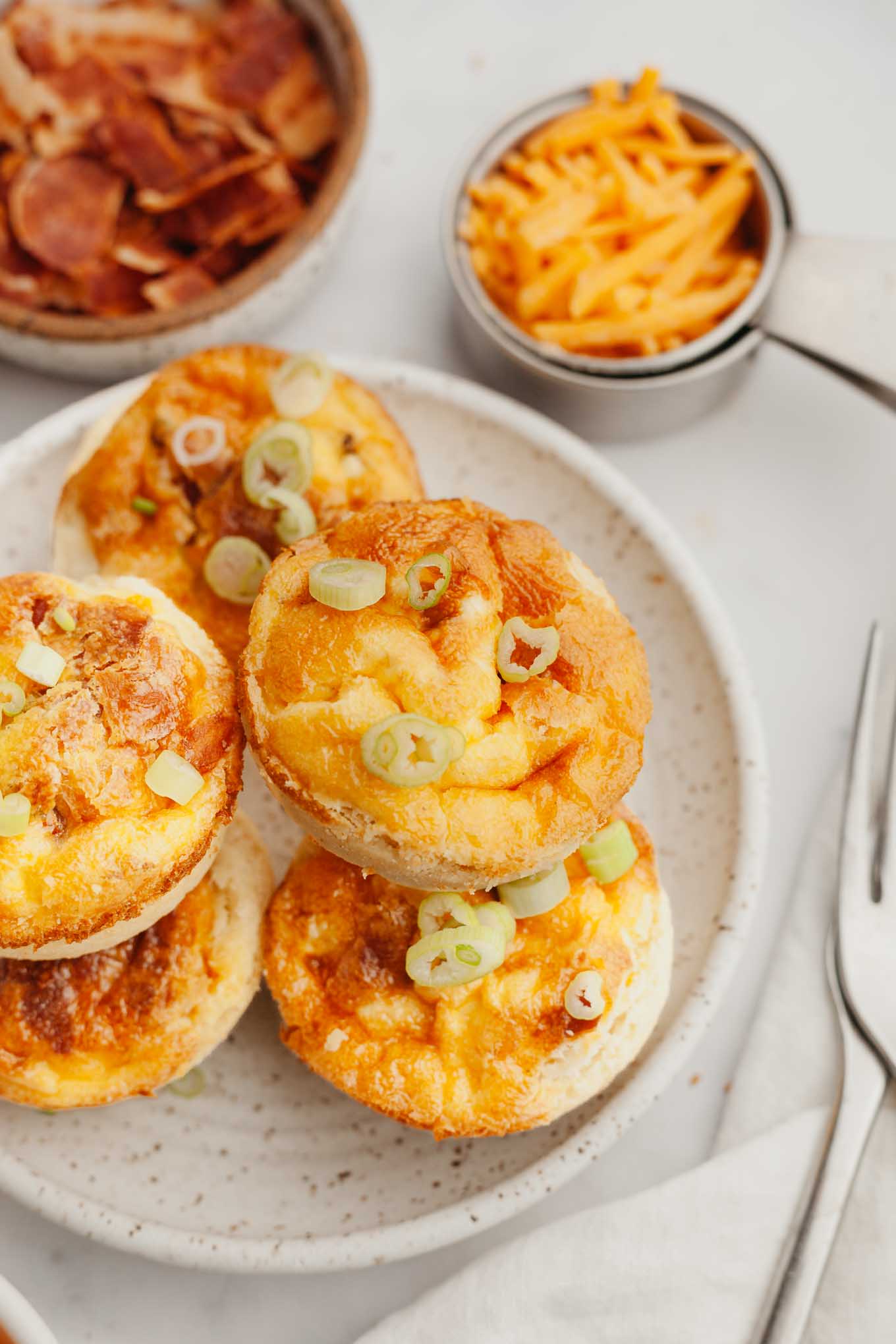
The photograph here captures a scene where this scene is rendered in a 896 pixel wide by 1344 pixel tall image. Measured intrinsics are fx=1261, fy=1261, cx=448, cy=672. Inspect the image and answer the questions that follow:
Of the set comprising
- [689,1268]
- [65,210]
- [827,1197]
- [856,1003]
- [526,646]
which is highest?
[65,210]

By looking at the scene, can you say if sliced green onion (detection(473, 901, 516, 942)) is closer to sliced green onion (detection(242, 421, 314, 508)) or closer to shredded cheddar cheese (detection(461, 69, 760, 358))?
sliced green onion (detection(242, 421, 314, 508))

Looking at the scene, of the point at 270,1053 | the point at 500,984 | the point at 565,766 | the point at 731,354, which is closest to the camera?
the point at 565,766

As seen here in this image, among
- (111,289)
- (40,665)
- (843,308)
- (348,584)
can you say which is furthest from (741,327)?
(40,665)

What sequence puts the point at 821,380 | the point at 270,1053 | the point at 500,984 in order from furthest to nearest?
the point at 821,380 < the point at 270,1053 < the point at 500,984

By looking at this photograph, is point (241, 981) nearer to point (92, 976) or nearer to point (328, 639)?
point (92, 976)

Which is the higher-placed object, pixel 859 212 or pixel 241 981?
pixel 859 212

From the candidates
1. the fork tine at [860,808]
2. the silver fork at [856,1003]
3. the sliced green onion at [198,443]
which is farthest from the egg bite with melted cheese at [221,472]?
the silver fork at [856,1003]

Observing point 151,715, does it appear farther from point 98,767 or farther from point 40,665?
point 40,665

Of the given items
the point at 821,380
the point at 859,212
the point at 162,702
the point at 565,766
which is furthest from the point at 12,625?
the point at 859,212
